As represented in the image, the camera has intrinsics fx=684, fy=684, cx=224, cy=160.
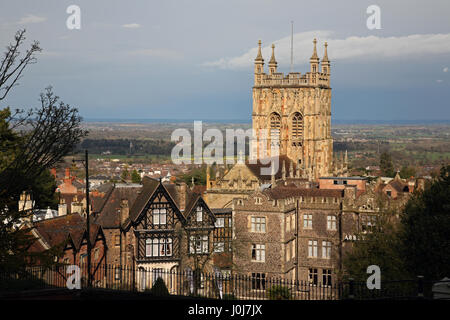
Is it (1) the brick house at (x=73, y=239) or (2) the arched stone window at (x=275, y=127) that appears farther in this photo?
(2) the arched stone window at (x=275, y=127)

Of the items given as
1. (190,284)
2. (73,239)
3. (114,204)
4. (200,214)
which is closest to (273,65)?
(200,214)

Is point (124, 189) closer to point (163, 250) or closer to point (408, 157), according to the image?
point (163, 250)

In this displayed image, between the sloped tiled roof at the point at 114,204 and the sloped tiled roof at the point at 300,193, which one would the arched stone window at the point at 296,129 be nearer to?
the sloped tiled roof at the point at 300,193

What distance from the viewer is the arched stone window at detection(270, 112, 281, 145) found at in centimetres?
8275

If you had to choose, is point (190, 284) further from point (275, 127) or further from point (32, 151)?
point (275, 127)

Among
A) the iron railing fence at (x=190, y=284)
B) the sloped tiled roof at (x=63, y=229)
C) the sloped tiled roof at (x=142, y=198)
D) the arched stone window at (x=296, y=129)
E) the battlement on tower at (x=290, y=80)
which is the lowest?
the iron railing fence at (x=190, y=284)

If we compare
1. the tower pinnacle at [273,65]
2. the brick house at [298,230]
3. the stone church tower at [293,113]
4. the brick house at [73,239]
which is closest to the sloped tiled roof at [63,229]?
the brick house at [73,239]

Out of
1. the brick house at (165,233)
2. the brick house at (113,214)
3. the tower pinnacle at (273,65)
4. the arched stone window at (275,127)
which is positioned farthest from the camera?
the tower pinnacle at (273,65)

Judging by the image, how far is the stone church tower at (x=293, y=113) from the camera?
267ft

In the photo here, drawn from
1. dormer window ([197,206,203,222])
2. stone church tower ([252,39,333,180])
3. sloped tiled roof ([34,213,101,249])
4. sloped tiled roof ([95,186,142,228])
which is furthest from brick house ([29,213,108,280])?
stone church tower ([252,39,333,180])

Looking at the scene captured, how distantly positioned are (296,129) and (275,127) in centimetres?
257

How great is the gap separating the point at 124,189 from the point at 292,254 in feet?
43.9
